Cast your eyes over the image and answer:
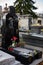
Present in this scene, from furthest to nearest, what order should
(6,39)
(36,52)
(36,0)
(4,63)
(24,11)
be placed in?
(24,11)
(36,0)
(6,39)
(36,52)
(4,63)

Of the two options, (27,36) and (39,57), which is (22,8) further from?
(39,57)

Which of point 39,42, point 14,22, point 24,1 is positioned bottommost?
point 39,42

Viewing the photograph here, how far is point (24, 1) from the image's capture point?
50.8 feet

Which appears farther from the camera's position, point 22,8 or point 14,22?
point 22,8

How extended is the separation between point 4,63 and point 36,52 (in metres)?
1.56

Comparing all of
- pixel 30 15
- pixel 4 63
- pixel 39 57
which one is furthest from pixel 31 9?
pixel 4 63

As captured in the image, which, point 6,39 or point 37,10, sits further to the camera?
point 37,10

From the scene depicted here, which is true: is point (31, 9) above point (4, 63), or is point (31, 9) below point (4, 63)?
above

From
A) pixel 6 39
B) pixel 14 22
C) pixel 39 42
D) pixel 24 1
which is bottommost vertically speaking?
pixel 39 42

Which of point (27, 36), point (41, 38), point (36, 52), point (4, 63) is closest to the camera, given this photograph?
point (4, 63)

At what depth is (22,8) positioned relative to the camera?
→ 50.8 ft

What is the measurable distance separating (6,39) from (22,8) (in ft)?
35.1

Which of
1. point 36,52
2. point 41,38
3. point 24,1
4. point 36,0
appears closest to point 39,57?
point 36,52

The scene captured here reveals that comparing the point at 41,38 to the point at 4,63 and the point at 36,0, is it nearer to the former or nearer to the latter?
the point at 4,63
